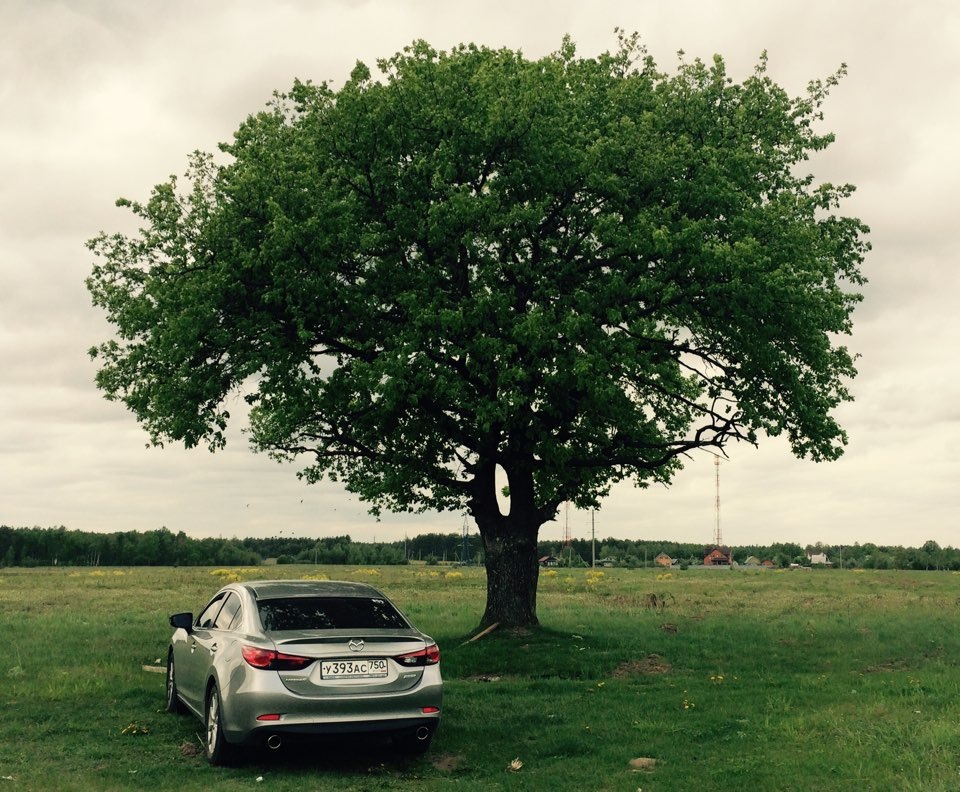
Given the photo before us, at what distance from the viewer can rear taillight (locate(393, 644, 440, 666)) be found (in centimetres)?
937

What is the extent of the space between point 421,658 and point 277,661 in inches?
60.2

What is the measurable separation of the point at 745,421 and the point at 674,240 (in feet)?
14.9

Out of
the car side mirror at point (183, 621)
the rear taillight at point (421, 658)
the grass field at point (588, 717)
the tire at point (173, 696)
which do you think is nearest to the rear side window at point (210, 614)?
the car side mirror at point (183, 621)

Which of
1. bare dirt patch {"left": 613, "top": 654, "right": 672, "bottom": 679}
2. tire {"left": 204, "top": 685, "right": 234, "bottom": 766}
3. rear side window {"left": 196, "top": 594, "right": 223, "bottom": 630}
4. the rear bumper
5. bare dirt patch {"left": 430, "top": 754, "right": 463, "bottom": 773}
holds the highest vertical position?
rear side window {"left": 196, "top": 594, "right": 223, "bottom": 630}

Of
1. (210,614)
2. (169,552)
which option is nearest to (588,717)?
A: (210,614)

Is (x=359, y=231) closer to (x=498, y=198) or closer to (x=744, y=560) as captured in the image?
(x=498, y=198)

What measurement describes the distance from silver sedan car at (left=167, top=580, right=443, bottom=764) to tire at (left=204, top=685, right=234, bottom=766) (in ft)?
0.04

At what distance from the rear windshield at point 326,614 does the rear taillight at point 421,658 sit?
65cm

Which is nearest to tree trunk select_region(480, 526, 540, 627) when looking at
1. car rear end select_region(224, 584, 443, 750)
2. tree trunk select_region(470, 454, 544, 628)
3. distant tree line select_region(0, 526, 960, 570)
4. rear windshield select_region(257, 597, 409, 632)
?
tree trunk select_region(470, 454, 544, 628)

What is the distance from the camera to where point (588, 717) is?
12297 millimetres

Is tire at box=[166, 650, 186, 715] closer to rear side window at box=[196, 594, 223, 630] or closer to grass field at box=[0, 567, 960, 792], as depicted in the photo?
grass field at box=[0, 567, 960, 792]

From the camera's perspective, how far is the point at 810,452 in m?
20.5

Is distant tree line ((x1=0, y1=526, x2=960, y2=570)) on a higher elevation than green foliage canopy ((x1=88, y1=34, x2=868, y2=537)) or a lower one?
lower

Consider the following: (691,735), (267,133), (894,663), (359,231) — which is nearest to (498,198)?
(359,231)
